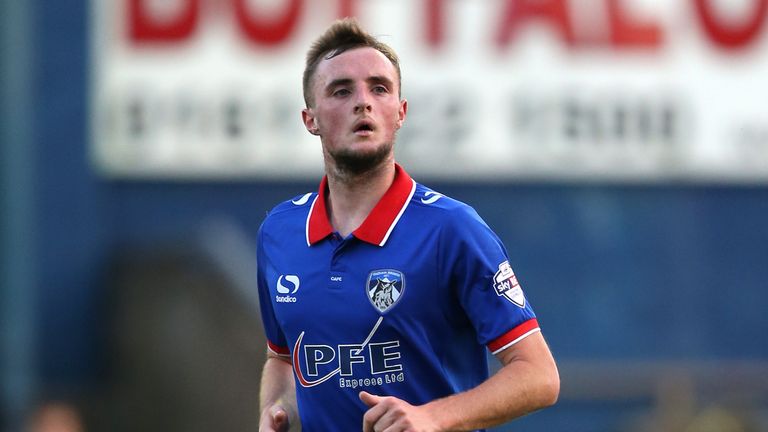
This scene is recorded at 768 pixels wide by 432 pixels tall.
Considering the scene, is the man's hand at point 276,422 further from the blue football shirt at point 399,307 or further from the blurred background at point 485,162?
the blurred background at point 485,162

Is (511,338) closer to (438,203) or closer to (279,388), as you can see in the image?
(438,203)

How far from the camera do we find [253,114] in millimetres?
13766

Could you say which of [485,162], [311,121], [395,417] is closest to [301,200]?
[311,121]

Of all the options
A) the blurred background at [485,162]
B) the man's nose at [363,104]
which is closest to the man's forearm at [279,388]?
the man's nose at [363,104]

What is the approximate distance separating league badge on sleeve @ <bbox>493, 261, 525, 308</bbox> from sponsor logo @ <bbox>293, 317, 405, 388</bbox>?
349 millimetres

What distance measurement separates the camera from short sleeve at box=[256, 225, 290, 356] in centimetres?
461

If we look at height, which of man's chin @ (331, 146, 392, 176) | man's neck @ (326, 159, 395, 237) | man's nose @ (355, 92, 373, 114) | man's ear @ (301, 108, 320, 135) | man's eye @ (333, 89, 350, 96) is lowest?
man's neck @ (326, 159, 395, 237)

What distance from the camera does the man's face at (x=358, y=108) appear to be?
4195mm

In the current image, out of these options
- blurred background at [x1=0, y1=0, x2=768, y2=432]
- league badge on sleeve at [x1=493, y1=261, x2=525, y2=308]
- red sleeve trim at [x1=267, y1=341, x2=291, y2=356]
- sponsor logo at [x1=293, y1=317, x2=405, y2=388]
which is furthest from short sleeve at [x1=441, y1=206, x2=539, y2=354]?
blurred background at [x1=0, y1=0, x2=768, y2=432]

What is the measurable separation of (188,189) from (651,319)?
4.92 metres

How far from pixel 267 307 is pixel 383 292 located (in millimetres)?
759

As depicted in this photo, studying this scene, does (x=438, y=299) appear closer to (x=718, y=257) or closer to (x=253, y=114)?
(x=253, y=114)

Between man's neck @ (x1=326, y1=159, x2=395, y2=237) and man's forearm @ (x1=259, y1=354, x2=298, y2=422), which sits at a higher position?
man's neck @ (x1=326, y1=159, x2=395, y2=237)

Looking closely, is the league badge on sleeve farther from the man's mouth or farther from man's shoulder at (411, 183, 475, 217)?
the man's mouth
